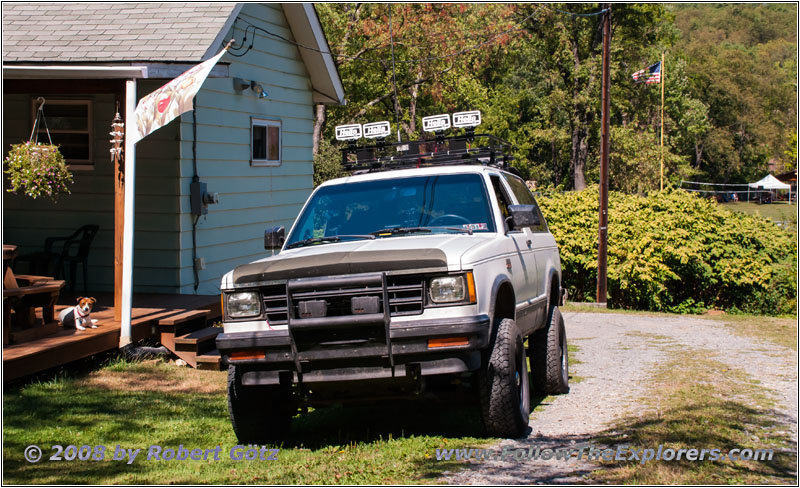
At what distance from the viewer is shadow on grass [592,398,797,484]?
205 inches

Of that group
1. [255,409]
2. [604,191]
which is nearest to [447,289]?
[255,409]

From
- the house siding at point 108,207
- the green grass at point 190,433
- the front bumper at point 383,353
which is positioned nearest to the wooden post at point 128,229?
the green grass at point 190,433

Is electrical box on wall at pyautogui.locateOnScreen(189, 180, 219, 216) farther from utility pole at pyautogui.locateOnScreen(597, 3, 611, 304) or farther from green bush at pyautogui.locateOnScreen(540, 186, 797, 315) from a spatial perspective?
green bush at pyautogui.locateOnScreen(540, 186, 797, 315)

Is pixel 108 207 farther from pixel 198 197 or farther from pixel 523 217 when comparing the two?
pixel 523 217

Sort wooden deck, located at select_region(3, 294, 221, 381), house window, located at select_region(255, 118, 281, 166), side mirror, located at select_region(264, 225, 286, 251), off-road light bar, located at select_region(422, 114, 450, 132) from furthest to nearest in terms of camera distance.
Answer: house window, located at select_region(255, 118, 281, 166) → off-road light bar, located at select_region(422, 114, 450, 132) → wooden deck, located at select_region(3, 294, 221, 381) → side mirror, located at select_region(264, 225, 286, 251)

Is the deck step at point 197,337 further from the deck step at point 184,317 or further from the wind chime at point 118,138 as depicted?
the wind chime at point 118,138

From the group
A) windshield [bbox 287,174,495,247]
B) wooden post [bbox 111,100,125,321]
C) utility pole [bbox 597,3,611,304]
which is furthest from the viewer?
utility pole [bbox 597,3,611,304]

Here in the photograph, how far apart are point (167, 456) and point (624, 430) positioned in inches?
140

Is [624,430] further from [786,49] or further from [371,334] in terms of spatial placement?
[786,49]

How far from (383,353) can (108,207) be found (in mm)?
7165

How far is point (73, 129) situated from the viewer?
452 inches

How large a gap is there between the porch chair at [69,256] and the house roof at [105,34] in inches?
101

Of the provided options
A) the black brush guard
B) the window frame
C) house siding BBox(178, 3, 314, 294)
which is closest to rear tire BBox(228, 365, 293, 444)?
the black brush guard

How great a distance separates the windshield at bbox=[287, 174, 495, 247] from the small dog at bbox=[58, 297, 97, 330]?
2.93m
